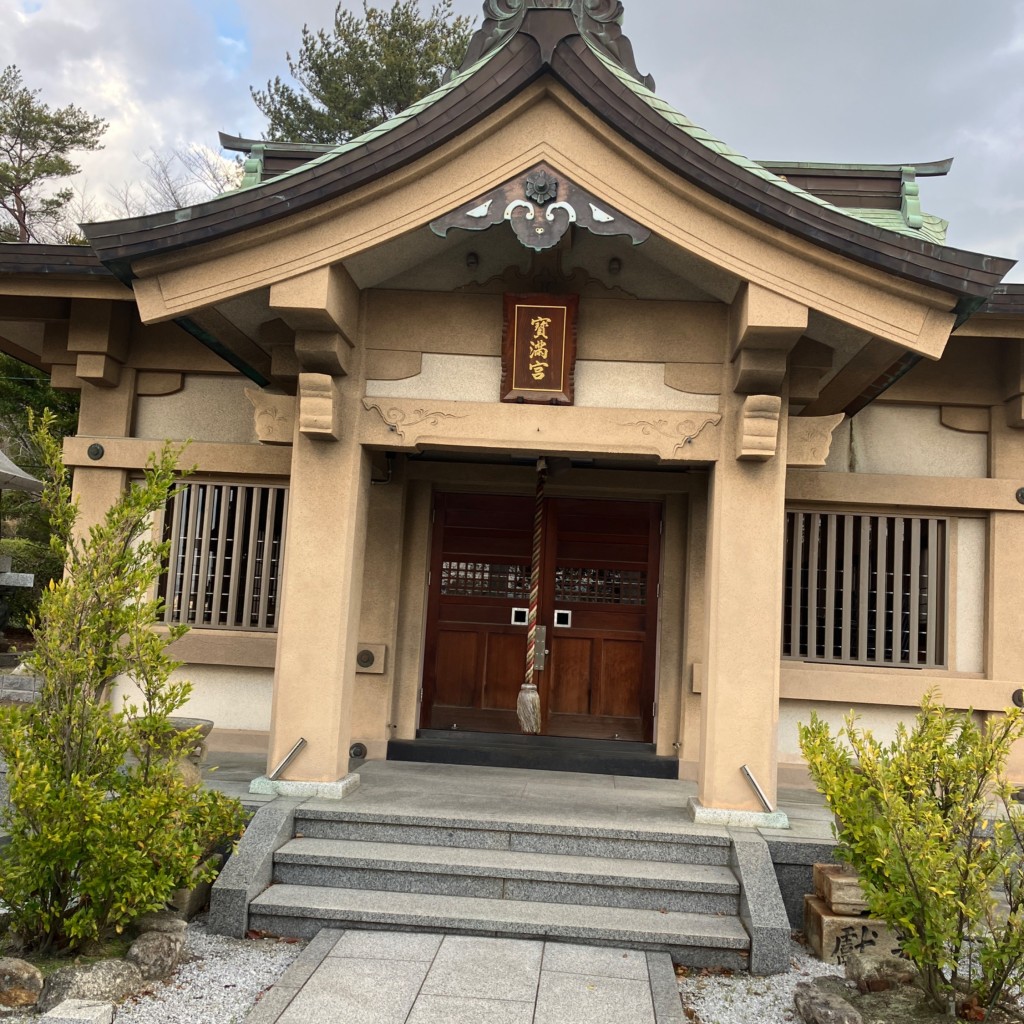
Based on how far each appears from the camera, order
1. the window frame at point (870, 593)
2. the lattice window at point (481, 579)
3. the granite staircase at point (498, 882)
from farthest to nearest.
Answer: the lattice window at point (481, 579) < the window frame at point (870, 593) < the granite staircase at point (498, 882)

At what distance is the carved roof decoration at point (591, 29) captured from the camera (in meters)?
6.54

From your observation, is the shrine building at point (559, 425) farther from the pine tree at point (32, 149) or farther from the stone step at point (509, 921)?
the pine tree at point (32, 149)

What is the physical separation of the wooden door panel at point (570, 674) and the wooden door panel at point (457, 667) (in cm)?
71

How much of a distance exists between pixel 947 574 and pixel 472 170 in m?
5.22

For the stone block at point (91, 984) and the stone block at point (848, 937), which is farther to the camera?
the stone block at point (848, 937)

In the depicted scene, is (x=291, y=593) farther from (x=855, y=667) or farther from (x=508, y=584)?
(x=855, y=667)

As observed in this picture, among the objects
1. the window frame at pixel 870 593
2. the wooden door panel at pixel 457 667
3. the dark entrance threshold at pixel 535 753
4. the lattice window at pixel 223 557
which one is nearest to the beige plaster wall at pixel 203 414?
the lattice window at pixel 223 557

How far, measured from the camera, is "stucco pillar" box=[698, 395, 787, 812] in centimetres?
606

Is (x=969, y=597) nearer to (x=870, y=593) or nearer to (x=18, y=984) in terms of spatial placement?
(x=870, y=593)

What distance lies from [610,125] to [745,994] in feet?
16.5

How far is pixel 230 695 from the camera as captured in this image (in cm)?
802

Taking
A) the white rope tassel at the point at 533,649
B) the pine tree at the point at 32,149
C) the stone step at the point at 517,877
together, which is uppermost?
the pine tree at the point at 32,149

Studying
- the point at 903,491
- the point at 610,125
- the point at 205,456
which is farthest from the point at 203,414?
the point at 903,491

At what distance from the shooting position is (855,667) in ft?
25.9
